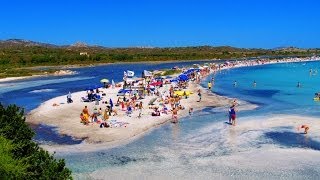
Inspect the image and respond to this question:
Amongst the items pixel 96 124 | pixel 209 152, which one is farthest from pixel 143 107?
pixel 209 152

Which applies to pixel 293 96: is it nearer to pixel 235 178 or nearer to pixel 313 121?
pixel 313 121

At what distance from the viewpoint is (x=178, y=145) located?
2677cm

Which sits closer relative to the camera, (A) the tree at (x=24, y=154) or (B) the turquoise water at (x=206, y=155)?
(A) the tree at (x=24, y=154)

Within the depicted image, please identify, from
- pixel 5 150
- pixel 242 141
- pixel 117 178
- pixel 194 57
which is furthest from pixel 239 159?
pixel 194 57

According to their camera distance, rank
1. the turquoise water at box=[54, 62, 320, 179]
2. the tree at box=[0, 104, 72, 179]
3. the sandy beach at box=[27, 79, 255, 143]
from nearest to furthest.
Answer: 1. the tree at box=[0, 104, 72, 179]
2. the turquoise water at box=[54, 62, 320, 179]
3. the sandy beach at box=[27, 79, 255, 143]

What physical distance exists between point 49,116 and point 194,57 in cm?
12689

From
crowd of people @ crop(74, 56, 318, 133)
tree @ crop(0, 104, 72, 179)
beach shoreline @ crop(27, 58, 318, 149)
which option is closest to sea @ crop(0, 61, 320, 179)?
beach shoreline @ crop(27, 58, 318, 149)

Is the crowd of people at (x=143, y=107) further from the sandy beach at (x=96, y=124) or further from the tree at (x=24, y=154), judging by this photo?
the tree at (x=24, y=154)

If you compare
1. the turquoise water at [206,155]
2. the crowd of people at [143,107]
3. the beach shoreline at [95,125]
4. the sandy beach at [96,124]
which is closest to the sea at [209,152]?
the turquoise water at [206,155]

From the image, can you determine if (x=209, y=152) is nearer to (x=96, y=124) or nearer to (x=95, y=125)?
(x=95, y=125)

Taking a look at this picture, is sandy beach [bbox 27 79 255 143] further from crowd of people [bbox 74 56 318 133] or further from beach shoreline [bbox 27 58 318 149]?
crowd of people [bbox 74 56 318 133]

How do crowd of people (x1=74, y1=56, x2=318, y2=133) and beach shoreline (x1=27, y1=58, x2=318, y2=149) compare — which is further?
crowd of people (x1=74, y1=56, x2=318, y2=133)

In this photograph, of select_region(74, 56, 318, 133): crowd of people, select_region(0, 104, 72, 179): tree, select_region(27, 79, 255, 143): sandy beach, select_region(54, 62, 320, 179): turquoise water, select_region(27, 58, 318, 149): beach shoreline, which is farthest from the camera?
select_region(74, 56, 318, 133): crowd of people

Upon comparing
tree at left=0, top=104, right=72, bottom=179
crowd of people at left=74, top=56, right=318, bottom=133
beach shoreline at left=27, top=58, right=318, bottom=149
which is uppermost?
tree at left=0, top=104, right=72, bottom=179
